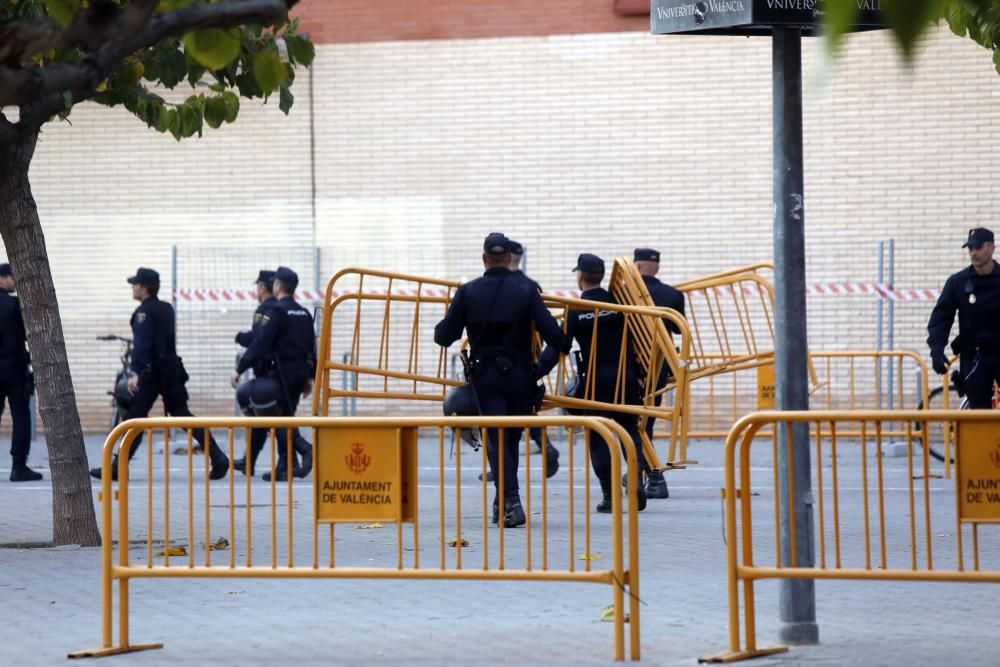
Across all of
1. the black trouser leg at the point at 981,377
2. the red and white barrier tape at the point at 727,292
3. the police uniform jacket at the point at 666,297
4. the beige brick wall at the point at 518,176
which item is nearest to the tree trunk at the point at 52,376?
the police uniform jacket at the point at 666,297

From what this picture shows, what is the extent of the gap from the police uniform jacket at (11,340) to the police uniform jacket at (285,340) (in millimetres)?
1983

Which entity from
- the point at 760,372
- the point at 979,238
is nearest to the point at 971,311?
the point at 979,238

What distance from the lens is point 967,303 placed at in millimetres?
11820

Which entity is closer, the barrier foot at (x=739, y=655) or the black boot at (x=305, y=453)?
the barrier foot at (x=739, y=655)

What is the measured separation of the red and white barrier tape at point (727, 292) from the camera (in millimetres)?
17141

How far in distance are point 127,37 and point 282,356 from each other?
996 cm

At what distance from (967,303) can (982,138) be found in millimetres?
5791

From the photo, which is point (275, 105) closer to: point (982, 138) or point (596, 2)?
point (596, 2)

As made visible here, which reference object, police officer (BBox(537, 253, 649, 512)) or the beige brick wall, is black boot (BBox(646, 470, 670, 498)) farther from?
the beige brick wall

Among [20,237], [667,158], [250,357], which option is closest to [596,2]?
[667,158]

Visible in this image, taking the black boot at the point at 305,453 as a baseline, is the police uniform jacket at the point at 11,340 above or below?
above

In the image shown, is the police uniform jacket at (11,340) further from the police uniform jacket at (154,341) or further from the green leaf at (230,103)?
the green leaf at (230,103)

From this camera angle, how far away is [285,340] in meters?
13.7

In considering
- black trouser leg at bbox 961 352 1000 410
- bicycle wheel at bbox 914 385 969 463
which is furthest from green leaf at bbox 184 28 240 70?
bicycle wheel at bbox 914 385 969 463
